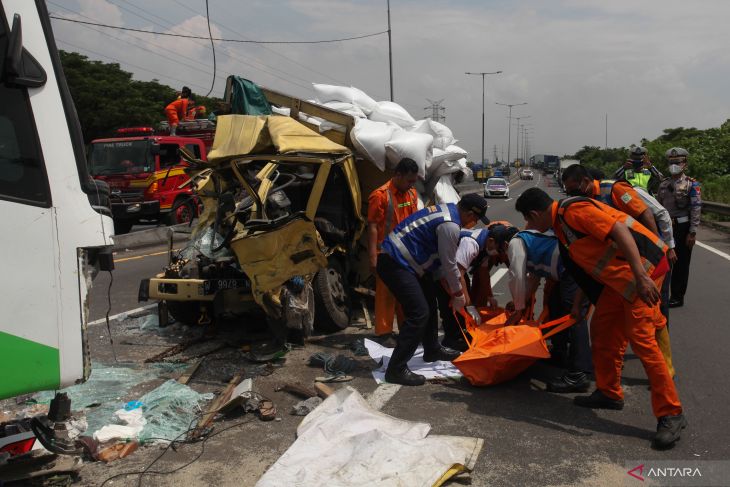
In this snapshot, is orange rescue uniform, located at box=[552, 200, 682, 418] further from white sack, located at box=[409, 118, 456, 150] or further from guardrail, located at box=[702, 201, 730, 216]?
guardrail, located at box=[702, 201, 730, 216]

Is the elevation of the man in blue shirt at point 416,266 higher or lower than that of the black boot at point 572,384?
higher

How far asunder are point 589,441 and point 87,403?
357 cm

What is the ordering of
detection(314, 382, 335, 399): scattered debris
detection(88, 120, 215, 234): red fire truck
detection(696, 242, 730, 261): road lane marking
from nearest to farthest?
detection(314, 382, 335, 399): scattered debris
detection(696, 242, 730, 261): road lane marking
detection(88, 120, 215, 234): red fire truck

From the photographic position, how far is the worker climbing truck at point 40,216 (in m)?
2.90

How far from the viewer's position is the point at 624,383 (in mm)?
5297

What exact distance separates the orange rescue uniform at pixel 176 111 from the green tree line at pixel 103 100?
14949mm

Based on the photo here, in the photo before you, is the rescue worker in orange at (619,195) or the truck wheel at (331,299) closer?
the rescue worker in orange at (619,195)

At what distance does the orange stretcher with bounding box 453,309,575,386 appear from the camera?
16.4 ft

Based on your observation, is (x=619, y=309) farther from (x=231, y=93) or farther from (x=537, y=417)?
(x=231, y=93)

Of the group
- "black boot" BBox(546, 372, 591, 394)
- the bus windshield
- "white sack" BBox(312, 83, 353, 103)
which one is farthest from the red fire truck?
"black boot" BBox(546, 372, 591, 394)

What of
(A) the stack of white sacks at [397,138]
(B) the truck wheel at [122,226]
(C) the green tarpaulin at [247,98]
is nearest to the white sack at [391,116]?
(A) the stack of white sacks at [397,138]

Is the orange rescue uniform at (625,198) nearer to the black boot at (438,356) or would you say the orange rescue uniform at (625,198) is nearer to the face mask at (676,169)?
the black boot at (438,356)

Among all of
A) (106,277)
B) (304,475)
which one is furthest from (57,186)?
(106,277)

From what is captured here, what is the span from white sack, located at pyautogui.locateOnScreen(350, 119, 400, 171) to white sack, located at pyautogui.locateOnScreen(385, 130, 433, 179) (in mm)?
71
